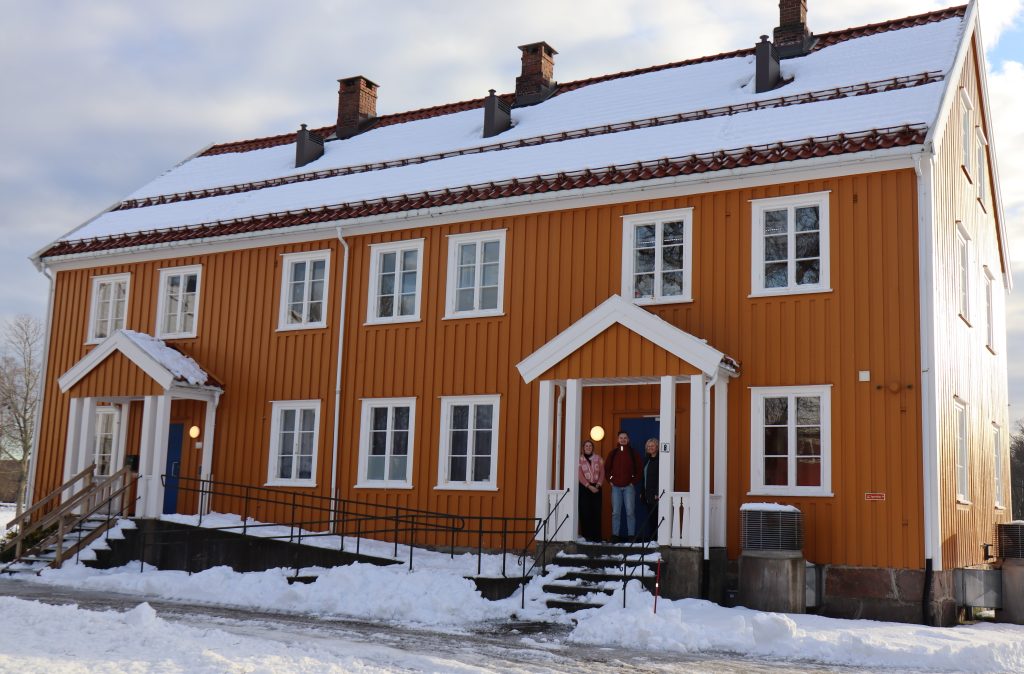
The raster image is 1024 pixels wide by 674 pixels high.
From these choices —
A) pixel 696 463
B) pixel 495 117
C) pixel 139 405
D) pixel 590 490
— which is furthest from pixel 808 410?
pixel 139 405

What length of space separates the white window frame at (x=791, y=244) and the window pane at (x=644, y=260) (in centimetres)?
180

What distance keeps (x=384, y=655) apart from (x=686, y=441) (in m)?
7.60

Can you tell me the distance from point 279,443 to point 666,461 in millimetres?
8593

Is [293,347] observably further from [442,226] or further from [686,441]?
[686,441]

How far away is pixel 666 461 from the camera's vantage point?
16156 millimetres

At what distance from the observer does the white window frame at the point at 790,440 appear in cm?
1605

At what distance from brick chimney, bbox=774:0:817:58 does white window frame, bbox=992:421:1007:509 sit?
8.03 meters

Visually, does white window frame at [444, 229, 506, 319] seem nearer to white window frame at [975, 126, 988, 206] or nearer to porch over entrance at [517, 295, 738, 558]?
porch over entrance at [517, 295, 738, 558]

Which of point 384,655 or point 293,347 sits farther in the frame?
point 293,347

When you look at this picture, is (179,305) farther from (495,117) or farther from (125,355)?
(495,117)

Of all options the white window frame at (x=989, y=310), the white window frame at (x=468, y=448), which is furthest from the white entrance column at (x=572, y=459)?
the white window frame at (x=989, y=310)

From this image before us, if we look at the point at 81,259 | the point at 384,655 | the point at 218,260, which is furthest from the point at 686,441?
the point at 81,259

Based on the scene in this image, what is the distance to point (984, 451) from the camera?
64.0 feet

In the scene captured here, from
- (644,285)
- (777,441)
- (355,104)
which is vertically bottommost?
(777,441)
